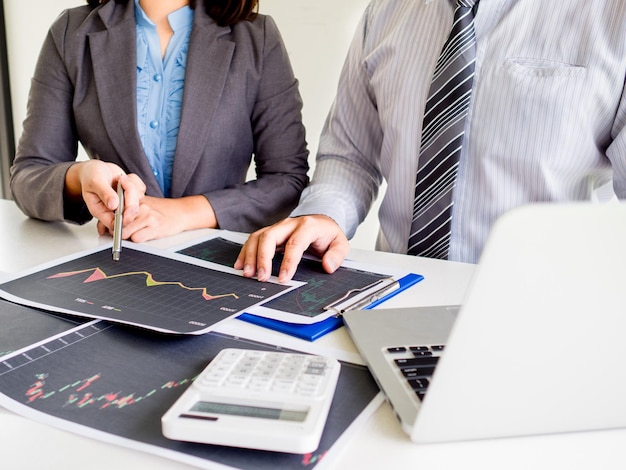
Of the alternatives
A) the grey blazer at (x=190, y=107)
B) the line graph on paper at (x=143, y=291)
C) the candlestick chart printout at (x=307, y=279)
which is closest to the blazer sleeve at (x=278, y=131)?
the grey blazer at (x=190, y=107)

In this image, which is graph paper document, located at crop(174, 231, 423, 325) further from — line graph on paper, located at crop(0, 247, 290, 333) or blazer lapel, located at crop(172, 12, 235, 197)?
blazer lapel, located at crop(172, 12, 235, 197)

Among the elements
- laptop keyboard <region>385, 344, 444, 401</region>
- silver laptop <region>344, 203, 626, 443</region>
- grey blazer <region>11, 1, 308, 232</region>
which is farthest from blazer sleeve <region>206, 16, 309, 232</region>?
silver laptop <region>344, 203, 626, 443</region>

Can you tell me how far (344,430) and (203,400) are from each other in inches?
4.5

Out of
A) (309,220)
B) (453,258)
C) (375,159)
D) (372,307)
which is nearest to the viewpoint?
(372,307)

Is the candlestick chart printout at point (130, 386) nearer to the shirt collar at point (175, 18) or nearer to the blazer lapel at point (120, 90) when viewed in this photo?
the blazer lapel at point (120, 90)

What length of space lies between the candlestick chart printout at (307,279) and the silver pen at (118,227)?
0.09m

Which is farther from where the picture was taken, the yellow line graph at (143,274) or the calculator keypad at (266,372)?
the yellow line graph at (143,274)

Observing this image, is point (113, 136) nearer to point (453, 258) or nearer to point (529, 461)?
point (453, 258)

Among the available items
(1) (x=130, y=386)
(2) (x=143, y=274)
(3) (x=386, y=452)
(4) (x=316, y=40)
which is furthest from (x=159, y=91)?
(4) (x=316, y=40)

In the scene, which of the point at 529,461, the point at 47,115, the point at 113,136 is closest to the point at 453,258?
the point at 529,461

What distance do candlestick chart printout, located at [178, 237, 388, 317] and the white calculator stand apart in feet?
0.53

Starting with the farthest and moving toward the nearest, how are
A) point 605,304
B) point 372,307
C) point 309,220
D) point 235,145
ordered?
point 235,145 < point 309,220 < point 372,307 < point 605,304

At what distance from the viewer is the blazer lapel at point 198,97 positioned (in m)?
1.30

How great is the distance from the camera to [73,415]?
51 cm
